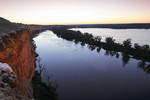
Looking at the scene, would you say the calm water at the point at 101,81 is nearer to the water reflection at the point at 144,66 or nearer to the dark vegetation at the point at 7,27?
the water reflection at the point at 144,66

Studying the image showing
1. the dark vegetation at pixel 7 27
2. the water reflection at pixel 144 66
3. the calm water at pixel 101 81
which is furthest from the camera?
the water reflection at pixel 144 66

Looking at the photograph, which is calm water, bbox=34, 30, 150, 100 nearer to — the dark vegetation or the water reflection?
the water reflection

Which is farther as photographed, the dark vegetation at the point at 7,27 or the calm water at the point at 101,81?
the calm water at the point at 101,81

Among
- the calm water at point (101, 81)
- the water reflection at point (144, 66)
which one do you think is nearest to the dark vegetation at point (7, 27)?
the calm water at point (101, 81)

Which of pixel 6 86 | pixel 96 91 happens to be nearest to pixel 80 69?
pixel 96 91

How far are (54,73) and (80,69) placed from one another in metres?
9.63

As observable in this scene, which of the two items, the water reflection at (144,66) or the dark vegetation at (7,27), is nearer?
the dark vegetation at (7,27)

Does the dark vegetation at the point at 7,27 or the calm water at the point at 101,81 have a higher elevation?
the dark vegetation at the point at 7,27

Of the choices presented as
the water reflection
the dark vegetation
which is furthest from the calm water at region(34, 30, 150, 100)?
the dark vegetation

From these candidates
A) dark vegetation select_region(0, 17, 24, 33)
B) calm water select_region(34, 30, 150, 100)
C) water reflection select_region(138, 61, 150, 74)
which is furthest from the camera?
water reflection select_region(138, 61, 150, 74)

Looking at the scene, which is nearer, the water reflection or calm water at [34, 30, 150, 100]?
calm water at [34, 30, 150, 100]

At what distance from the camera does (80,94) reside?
24.4 meters

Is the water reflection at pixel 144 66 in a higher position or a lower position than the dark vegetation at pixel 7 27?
lower

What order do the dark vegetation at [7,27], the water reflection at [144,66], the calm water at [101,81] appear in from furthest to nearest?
the water reflection at [144,66]
the calm water at [101,81]
the dark vegetation at [7,27]
